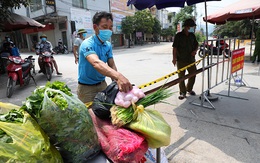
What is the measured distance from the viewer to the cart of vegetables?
2.90 feet

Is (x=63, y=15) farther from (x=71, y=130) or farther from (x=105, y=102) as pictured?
(x=71, y=130)

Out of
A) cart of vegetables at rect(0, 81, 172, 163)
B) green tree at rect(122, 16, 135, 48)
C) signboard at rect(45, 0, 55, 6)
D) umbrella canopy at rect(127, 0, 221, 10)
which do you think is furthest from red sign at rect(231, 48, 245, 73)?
green tree at rect(122, 16, 135, 48)

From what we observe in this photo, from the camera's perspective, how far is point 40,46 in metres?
6.86

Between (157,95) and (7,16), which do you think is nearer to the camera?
(157,95)

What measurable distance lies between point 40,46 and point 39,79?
1.17 m

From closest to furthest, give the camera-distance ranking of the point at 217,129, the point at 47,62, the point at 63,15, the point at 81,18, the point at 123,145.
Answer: the point at 123,145
the point at 217,129
the point at 47,62
the point at 63,15
the point at 81,18

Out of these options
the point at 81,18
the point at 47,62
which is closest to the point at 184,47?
the point at 47,62

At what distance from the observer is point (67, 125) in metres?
0.99

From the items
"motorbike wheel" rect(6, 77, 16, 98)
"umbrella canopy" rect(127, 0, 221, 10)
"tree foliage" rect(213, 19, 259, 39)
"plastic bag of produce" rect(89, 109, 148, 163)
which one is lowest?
"motorbike wheel" rect(6, 77, 16, 98)

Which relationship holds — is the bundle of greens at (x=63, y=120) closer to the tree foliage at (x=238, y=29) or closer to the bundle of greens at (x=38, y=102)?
the bundle of greens at (x=38, y=102)

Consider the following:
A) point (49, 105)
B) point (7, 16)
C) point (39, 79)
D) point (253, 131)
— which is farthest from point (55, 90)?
point (39, 79)

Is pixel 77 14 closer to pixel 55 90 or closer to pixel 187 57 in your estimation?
pixel 187 57

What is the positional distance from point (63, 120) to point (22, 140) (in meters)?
0.19

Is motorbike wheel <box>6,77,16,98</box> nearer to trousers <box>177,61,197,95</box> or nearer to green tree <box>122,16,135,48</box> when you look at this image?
trousers <box>177,61,197,95</box>
